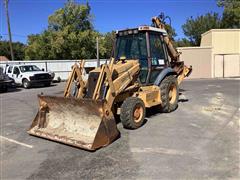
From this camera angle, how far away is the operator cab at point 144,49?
357 inches

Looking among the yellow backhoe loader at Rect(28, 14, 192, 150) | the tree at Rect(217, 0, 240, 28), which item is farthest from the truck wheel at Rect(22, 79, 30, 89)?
the tree at Rect(217, 0, 240, 28)

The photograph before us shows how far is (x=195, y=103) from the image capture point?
11.5 meters

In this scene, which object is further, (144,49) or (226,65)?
(226,65)

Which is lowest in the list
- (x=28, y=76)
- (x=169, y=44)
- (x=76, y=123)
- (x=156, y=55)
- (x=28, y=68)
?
(x=76, y=123)

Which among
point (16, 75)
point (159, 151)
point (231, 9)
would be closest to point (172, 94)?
point (159, 151)

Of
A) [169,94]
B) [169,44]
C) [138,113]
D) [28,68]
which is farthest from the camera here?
[28,68]

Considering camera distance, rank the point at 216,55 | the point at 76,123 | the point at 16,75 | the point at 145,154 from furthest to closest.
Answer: the point at 216,55
the point at 16,75
the point at 76,123
the point at 145,154

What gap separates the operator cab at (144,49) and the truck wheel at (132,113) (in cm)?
128

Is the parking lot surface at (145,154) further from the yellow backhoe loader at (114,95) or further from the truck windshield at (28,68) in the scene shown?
the truck windshield at (28,68)

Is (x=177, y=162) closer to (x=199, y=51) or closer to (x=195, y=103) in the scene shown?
(x=195, y=103)

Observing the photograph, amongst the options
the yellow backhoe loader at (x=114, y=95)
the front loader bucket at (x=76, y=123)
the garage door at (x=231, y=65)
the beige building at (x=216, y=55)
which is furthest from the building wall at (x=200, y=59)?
the front loader bucket at (x=76, y=123)

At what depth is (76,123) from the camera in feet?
23.1

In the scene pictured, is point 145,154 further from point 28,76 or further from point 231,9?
point 231,9

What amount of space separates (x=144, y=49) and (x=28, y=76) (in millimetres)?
15141
